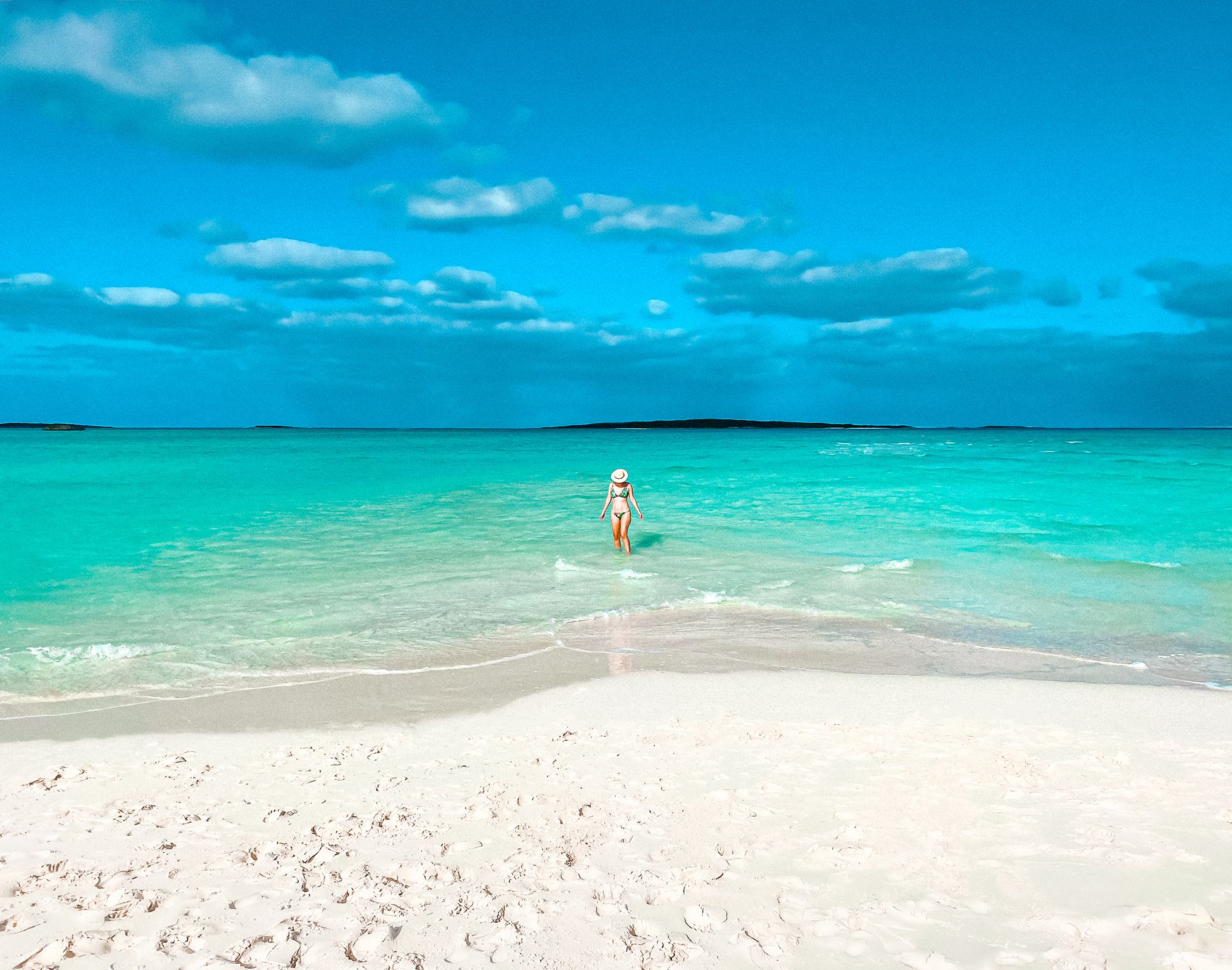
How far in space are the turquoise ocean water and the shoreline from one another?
0.48 meters

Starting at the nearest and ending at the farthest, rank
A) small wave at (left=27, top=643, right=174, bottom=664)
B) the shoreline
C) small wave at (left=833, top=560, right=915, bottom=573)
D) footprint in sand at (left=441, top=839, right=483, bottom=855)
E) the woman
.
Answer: footprint in sand at (left=441, top=839, right=483, bottom=855) → the shoreline → small wave at (left=27, top=643, right=174, bottom=664) → small wave at (left=833, top=560, right=915, bottom=573) → the woman

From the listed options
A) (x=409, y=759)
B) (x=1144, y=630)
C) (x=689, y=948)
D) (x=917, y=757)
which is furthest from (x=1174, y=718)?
(x=409, y=759)

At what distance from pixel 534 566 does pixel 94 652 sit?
23.6 feet

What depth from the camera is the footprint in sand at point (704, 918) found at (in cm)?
367

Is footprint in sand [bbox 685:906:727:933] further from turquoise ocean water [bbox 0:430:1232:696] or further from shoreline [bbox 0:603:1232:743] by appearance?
turquoise ocean water [bbox 0:430:1232:696]

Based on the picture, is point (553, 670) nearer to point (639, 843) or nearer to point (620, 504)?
point (639, 843)

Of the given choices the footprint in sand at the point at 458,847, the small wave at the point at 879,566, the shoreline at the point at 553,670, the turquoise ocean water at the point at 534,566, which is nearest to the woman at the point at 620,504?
the turquoise ocean water at the point at 534,566

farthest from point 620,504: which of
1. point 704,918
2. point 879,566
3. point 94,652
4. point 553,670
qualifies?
point 704,918

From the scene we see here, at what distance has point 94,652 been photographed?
9.16 m

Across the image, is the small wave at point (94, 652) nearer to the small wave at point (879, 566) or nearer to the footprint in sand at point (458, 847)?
the footprint in sand at point (458, 847)

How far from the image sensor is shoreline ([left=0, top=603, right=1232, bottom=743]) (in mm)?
6961

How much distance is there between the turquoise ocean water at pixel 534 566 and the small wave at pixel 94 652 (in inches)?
1.6

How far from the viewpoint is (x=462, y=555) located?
16.0 m

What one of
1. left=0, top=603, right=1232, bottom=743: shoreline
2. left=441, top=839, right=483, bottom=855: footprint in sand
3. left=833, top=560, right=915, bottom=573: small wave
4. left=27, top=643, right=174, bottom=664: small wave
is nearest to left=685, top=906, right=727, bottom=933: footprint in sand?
left=441, top=839, right=483, bottom=855: footprint in sand
